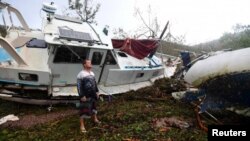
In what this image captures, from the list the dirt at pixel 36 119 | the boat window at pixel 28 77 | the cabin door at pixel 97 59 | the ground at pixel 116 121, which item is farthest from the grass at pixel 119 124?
the cabin door at pixel 97 59

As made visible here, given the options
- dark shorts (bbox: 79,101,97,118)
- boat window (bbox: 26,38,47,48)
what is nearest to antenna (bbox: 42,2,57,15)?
boat window (bbox: 26,38,47,48)

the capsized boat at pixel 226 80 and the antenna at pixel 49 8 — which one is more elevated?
the antenna at pixel 49 8

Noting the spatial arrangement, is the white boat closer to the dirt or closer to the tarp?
the dirt

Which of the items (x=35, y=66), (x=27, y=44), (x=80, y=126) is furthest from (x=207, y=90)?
(x=27, y=44)

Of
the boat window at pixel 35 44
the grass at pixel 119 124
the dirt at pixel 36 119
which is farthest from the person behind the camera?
the boat window at pixel 35 44

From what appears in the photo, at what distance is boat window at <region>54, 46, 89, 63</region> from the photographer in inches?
412

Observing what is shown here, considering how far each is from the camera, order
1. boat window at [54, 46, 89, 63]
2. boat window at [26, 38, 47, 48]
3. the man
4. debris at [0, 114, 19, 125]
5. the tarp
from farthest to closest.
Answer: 1. the tarp
2. boat window at [26, 38, 47, 48]
3. boat window at [54, 46, 89, 63]
4. debris at [0, 114, 19, 125]
5. the man

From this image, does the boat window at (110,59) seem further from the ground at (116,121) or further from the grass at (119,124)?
A: the grass at (119,124)

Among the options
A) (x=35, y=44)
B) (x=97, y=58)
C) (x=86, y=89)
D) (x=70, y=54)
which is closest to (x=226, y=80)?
(x=86, y=89)

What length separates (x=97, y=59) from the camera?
37.7ft

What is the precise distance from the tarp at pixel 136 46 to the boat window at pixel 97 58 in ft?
7.83

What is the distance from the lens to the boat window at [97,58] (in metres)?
11.3

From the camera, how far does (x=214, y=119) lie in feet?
27.5

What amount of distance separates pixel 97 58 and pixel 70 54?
114 cm
